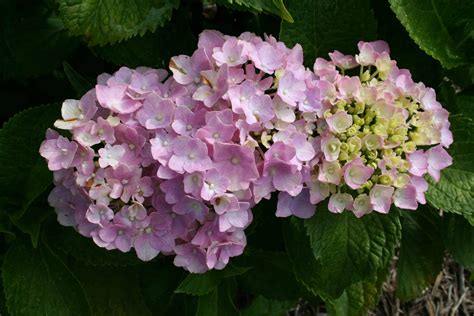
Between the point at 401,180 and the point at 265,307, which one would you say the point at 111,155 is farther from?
the point at 265,307

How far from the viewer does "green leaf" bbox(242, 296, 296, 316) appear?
1.79 meters

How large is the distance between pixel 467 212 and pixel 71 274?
0.69 metres

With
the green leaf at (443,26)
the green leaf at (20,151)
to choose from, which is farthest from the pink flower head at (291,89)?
the green leaf at (20,151)

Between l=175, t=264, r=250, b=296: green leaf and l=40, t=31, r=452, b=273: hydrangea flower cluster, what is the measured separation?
8 cm

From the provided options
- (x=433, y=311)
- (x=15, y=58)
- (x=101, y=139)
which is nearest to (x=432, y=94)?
(x=101, y=139)

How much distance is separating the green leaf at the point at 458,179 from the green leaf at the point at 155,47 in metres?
0.51

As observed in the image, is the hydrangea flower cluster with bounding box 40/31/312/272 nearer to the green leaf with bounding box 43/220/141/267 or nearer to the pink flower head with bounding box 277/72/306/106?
the pink flower head with bounding box 277/72/306/106

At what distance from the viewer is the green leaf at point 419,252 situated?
1.60 metres

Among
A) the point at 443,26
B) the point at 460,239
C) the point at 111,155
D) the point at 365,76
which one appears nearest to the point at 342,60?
the point at 365,76

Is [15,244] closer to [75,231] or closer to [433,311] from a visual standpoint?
[75,231]

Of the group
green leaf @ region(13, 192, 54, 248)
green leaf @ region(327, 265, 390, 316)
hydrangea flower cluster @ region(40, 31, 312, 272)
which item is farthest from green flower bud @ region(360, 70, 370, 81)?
green leaf @ region(13, 192, 54, 248)

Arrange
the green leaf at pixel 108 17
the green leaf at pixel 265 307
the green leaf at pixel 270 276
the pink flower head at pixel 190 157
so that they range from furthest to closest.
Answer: the green leaf at pixel 265 307 < the green leaf at pixel 270 276 < the green leaf at pixel 108 17 < the pink flower head at pixel 190 157

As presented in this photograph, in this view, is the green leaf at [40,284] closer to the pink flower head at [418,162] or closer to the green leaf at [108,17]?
the green leaf at [108,17]

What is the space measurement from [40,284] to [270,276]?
17.6 inches
